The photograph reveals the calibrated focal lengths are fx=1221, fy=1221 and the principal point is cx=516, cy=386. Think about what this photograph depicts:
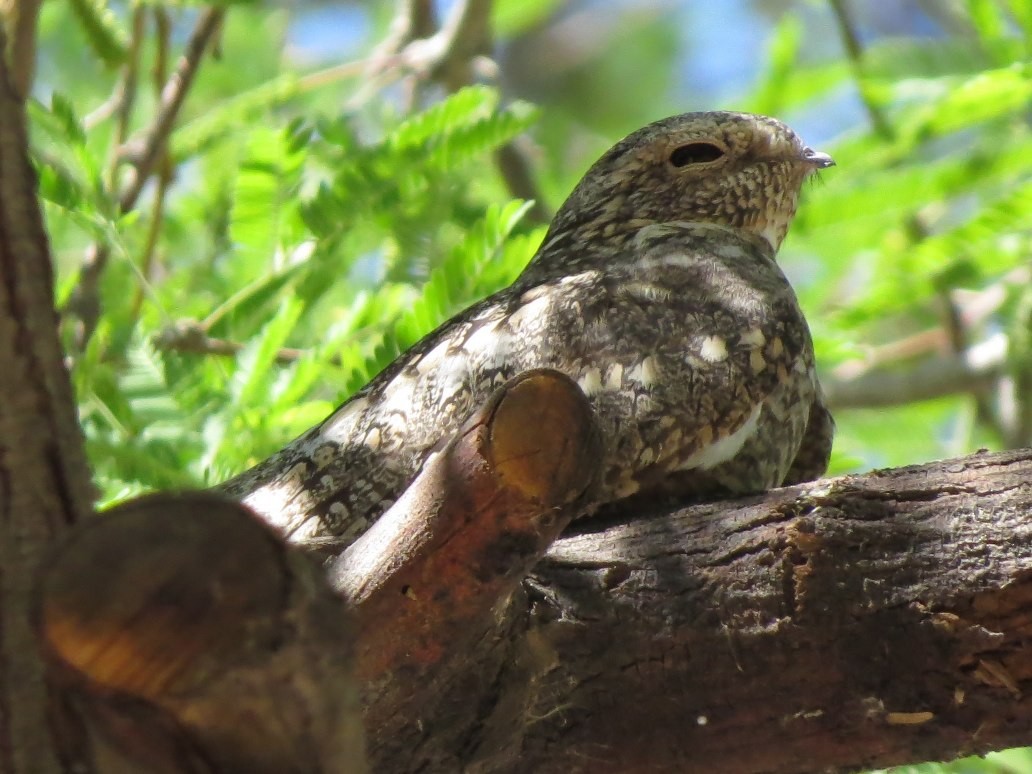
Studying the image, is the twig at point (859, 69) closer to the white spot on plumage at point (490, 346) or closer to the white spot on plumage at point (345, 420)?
the white spot on plumage at point (490, 346)

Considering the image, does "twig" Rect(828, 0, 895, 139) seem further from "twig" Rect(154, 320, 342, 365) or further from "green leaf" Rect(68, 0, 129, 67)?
"green leaf" Rect(68, 0, 129, 67)

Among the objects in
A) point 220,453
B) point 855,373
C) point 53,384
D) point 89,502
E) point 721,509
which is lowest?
point 855,373

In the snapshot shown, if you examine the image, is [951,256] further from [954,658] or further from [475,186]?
[954,658]

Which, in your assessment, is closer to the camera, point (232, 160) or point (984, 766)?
point (984, 766)

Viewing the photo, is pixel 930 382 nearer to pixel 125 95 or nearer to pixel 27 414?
pixel 125 95

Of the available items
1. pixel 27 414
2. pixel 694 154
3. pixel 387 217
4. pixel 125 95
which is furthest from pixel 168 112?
pixel 27 414

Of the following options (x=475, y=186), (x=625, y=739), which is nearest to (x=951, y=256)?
(x=475, y=186)

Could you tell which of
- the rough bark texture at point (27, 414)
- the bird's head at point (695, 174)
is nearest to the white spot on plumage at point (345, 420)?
the rough bark texture at point (27, 414)
